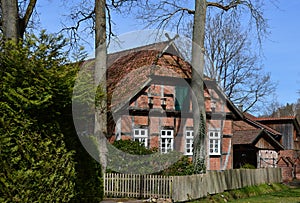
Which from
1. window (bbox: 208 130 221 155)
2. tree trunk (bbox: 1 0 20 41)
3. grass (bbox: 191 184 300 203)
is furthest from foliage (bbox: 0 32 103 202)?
window (bbox: 208 130 221 155)

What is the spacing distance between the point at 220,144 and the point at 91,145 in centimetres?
2099

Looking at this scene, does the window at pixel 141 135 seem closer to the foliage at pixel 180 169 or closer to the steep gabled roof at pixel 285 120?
the foliage at pixel 180 169

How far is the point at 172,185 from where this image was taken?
52.1 ft

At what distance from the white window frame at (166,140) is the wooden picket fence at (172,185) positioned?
5.83 m

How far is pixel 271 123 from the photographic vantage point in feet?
142

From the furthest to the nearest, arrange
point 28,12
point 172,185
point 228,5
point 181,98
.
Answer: point 181,98 → point 228,5 → point 172,185 → point 28,12

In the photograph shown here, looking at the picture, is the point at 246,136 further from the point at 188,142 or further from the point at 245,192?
the point at 245,192

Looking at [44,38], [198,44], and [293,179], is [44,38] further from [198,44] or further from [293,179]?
[293,179]

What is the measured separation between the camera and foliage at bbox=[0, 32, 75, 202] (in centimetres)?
723

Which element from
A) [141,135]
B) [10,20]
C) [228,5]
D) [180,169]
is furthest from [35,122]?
[141,135]

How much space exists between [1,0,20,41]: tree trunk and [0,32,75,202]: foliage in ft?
8.82

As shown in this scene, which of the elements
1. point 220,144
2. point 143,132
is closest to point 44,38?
point 143,132

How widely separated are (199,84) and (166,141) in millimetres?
6934

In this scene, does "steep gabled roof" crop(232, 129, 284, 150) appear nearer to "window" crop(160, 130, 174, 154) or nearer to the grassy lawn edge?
the grassy lawn edge
